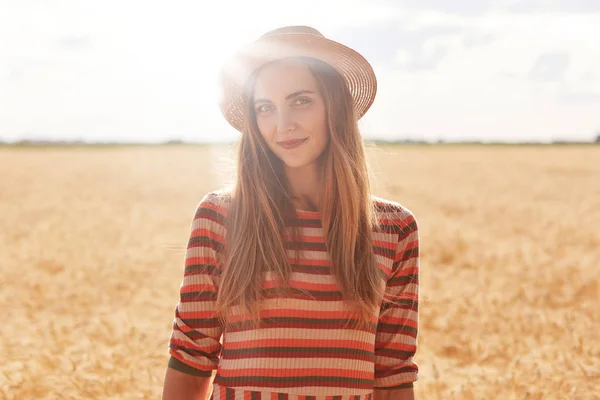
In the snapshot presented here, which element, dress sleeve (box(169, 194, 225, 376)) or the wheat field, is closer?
dress sleeve (box(169, 194, 225, 376))

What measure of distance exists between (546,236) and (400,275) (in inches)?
305

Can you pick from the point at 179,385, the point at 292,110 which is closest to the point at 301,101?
the point at 292,110

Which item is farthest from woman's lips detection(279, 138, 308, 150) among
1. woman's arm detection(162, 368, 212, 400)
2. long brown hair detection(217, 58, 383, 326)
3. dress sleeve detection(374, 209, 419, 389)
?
woman's arm detection(162, 368, 212, 400)

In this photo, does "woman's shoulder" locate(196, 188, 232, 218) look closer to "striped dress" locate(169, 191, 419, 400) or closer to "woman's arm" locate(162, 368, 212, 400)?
"striped dress" locate(169, 191, 419, 400)

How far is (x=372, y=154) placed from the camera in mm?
2490

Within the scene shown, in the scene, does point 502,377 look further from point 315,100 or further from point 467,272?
point 467,272

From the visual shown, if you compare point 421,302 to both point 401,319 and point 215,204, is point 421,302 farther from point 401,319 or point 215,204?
point 215,204

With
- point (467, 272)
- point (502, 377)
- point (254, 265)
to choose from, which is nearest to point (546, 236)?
point (467, 272)

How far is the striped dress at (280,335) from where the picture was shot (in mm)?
1912

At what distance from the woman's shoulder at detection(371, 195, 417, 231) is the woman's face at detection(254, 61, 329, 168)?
11.1 inches

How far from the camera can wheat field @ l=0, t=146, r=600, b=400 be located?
3451 millimetres

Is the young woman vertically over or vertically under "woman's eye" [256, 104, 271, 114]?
under

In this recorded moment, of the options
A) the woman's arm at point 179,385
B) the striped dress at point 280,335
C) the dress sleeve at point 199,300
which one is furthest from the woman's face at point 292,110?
the woman's arm at point 179,385

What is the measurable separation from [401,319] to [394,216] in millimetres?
329
